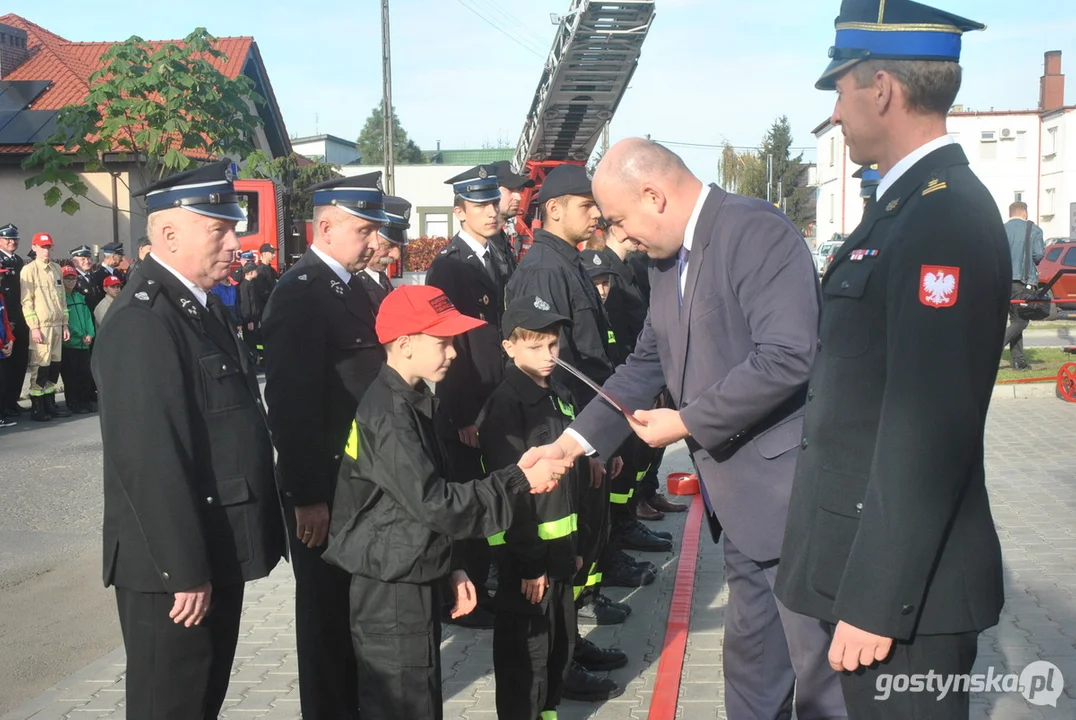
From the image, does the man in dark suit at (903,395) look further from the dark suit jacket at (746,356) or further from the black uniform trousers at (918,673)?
the dark suit jacket at (746,356)

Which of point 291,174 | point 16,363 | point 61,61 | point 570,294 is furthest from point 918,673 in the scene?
point 61,61

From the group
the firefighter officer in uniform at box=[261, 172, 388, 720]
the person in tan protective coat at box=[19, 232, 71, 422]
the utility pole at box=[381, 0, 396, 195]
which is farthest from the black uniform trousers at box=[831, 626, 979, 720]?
the utility pole at box=[381, 0, 396, 195]

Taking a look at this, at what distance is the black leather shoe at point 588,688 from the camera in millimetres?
4469

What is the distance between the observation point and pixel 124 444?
3027 millimetres

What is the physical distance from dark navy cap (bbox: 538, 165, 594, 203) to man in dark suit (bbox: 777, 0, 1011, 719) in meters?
3.14

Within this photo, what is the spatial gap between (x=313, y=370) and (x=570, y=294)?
1755 mm

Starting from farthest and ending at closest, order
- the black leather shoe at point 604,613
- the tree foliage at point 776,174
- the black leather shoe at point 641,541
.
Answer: the tree foliage at point 776,174
the black leather shoe at point 641,541
the black leather shoe at point 604,613

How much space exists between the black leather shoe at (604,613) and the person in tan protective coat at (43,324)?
9650 mm

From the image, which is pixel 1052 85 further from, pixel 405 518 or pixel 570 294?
pixel 405 518

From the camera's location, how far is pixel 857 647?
214cm

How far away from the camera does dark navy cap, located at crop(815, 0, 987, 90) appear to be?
2207 millimetres

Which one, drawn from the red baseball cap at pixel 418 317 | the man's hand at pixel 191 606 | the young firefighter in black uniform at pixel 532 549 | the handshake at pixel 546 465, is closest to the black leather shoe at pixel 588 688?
the young firefighter in black uniform at pixel 532 549

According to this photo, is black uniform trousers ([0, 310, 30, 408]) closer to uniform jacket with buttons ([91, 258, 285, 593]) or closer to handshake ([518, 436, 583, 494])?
uniform jacket with buttons ([91, 258, 285, 593])

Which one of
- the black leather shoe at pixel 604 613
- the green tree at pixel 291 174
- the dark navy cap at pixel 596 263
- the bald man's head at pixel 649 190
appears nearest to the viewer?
the bald man's head at pixel 649 190
